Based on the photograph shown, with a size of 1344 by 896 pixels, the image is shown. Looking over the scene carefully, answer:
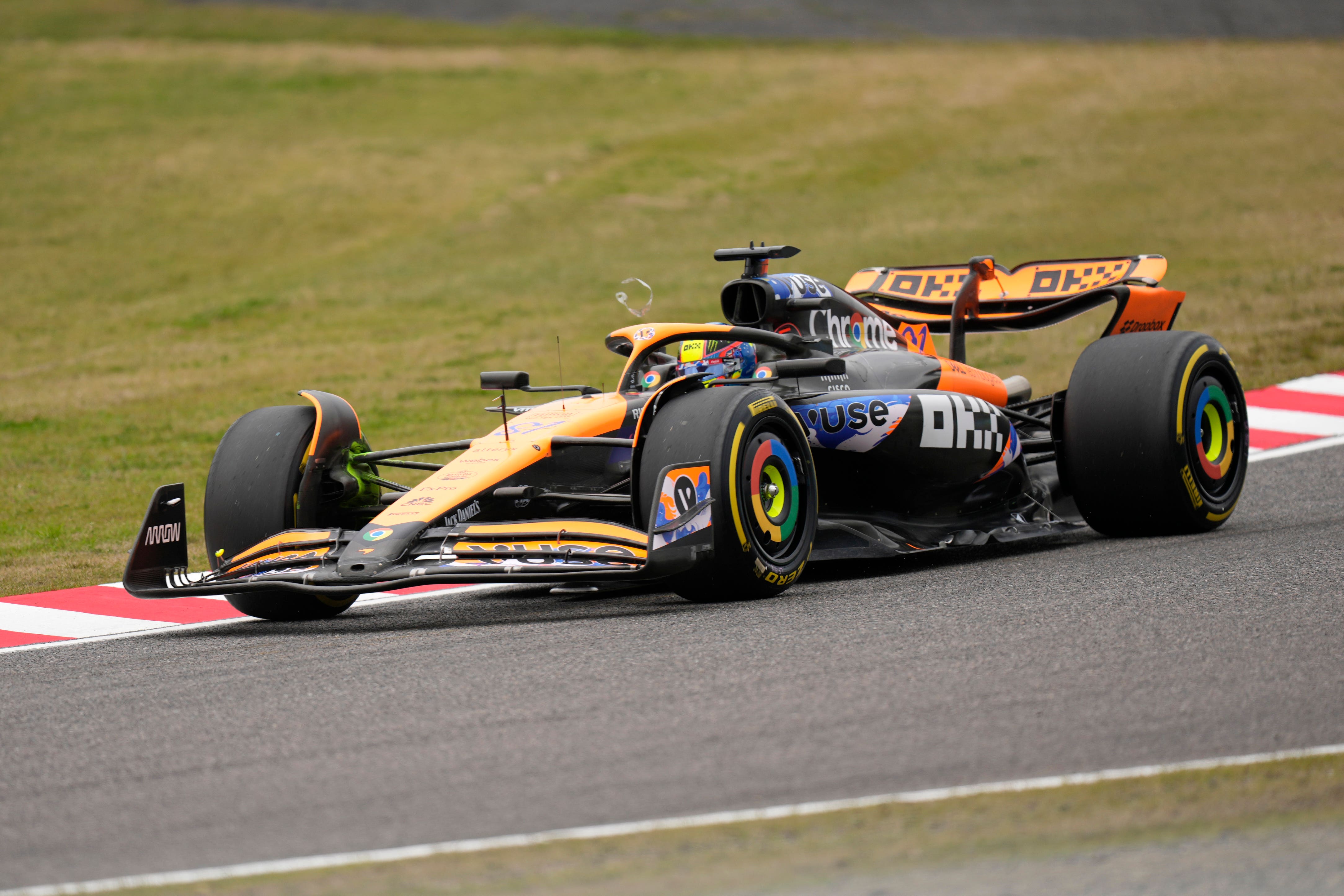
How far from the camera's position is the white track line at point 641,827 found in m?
3.68

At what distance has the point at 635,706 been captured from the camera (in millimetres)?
5016

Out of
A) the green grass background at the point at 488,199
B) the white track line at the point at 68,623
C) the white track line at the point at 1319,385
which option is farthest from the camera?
the green grass background at the point at 488,199

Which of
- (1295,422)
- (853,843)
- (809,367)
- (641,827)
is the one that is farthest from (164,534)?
(1295,422)

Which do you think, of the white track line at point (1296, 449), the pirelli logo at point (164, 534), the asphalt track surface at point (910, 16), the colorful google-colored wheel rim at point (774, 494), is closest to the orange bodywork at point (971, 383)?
the colorful google-colored wheel rim at point (774, 494)

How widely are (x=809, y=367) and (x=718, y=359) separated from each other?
506 millimetres

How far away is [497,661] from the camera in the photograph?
586cm

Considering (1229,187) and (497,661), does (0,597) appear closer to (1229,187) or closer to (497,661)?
(497,661)

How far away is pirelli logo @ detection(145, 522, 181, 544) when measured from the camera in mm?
7141

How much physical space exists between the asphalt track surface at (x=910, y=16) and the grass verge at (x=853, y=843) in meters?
44.1

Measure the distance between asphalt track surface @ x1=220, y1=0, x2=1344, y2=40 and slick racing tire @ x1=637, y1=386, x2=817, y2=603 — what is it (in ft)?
135

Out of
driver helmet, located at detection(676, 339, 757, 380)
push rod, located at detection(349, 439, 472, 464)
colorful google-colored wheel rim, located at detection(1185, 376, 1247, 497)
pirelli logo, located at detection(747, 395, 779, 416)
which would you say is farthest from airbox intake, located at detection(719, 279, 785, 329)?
colorful google-colored wheel rim, located at detection(1185, 376, 1247, 497)

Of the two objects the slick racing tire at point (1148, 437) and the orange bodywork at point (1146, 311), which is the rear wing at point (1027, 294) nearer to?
the orange bodywork at point (1146, 311)

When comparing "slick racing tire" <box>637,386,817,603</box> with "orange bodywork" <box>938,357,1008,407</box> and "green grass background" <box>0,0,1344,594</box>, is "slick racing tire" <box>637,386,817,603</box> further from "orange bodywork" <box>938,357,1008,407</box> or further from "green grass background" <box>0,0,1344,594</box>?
"green grass background" <box>0,0,1344,594</box>

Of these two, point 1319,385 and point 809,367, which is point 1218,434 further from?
point 1319,385
